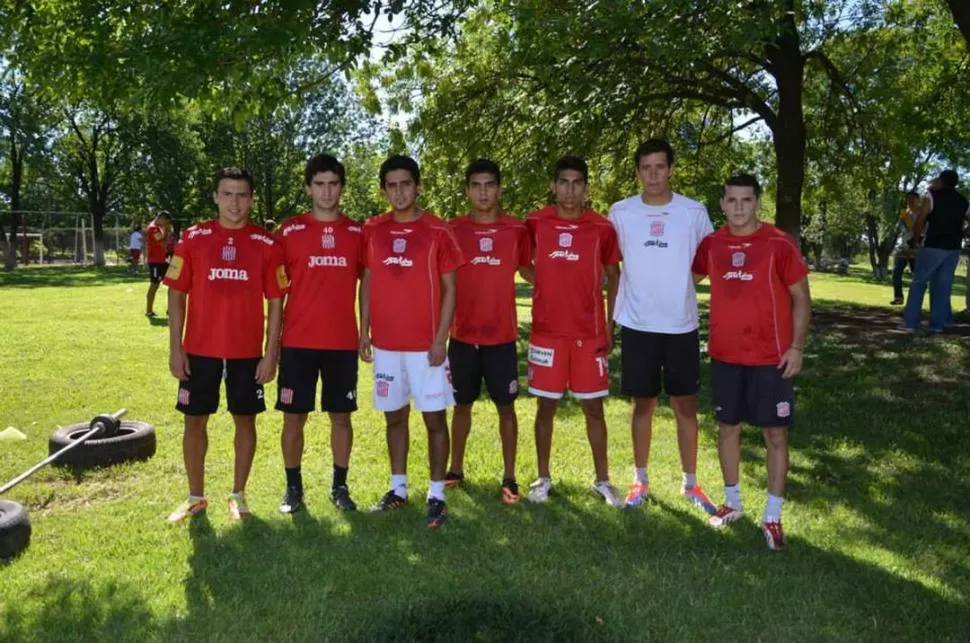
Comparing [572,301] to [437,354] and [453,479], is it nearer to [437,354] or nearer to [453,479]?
[437,354]

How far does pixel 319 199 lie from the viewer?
4668 millimetres

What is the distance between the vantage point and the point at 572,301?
15.8ft

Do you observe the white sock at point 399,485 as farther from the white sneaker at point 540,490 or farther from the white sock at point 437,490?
the white sneaker at point 540,490

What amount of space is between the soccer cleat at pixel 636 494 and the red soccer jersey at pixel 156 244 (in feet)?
39.2

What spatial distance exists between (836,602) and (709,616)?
642mm

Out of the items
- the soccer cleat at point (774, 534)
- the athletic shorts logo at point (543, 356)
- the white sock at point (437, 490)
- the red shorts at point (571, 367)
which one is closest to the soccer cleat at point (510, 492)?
the white sock at point (437, 490)

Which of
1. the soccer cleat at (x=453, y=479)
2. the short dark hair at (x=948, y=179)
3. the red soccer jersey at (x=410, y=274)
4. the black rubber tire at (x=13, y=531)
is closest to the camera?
the black rubber tire at (x=13, y=531)

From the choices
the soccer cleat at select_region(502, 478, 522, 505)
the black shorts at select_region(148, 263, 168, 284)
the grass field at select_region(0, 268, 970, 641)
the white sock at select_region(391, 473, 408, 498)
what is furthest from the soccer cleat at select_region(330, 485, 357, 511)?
the black shorts at select_region(148, 263, 168, 284)

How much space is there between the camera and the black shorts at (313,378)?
4.69 metres

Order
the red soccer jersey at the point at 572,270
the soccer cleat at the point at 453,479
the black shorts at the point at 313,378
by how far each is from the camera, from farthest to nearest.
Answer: the soccer cleat at the point at 453,479
the red soccer jersey at the point at 572,270
the black shorts at the point at 313,378

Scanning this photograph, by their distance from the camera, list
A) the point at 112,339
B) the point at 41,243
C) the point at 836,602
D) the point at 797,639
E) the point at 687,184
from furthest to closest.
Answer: the point at 41,243 → the point at 687,184 → the point at 112,339 → the point at 836,602 → the point at 797,639

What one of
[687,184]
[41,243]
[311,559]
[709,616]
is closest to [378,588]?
[311,559]

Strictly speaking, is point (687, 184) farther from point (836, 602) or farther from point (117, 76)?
point (836, 602)

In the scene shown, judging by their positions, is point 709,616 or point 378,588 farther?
point 378,588
